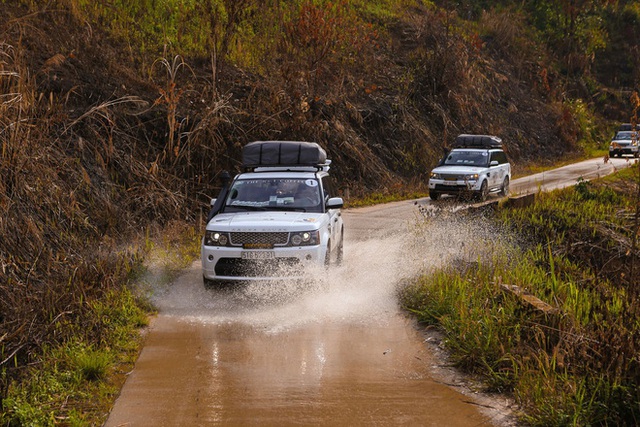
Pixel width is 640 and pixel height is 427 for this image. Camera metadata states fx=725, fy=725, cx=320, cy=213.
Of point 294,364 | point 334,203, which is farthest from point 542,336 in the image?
point 334,203

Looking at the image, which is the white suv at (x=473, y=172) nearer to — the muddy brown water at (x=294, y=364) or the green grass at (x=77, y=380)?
the muddy brown water at (x=294, y=364)

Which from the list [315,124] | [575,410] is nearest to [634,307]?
[575,410]

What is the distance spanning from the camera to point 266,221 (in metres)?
10.9

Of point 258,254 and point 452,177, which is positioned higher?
point 258,254

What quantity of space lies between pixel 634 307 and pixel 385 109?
2415 cm

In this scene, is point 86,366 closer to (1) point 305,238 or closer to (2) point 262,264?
(2) point 262,264

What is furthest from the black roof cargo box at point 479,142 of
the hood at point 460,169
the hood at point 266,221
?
the hood at point 266,221

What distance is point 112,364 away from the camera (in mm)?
7742

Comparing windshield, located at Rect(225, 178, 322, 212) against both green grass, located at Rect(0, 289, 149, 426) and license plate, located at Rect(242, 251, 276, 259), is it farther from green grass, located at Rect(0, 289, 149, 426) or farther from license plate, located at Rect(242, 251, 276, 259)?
green grass, located at Rect(0, 289, 149, 426)

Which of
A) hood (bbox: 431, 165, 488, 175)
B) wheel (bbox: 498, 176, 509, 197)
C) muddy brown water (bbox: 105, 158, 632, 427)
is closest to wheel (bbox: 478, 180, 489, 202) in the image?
hood (bbox: 431, 165, 488, 175)

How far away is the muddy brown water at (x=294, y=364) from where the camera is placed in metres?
6.35

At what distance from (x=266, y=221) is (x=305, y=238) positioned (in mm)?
648

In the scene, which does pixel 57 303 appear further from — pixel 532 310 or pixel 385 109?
pixel 385 109

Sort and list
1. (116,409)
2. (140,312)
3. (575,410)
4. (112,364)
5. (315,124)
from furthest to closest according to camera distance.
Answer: (315,124), (140,312), (112,364), (116,409), (575,410)
